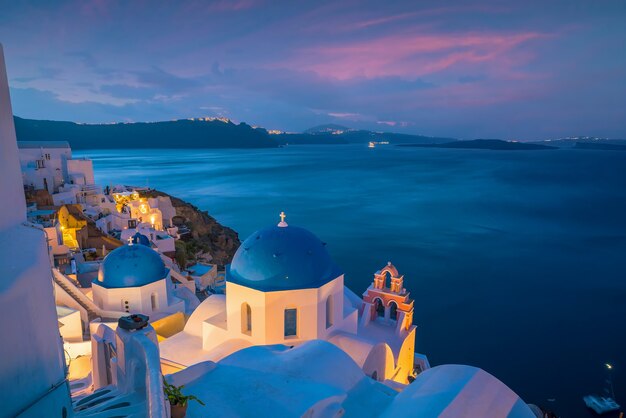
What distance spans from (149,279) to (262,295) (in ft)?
22.6

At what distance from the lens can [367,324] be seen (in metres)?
14.8

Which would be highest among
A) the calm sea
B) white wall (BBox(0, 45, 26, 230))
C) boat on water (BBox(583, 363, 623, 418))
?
white wall (BBox(0, 45, 26, 230))

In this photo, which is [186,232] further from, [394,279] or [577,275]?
[577,275]

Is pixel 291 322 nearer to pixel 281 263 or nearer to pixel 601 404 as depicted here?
pixel 281 263

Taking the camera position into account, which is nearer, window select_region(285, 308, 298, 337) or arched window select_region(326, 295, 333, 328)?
window select_region(285, 308, 298, 337)

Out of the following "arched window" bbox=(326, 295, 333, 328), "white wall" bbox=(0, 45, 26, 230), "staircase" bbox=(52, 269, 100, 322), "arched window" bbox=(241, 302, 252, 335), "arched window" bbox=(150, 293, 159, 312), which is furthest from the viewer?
"arched window" bbox=(150, 293, 159, 312)

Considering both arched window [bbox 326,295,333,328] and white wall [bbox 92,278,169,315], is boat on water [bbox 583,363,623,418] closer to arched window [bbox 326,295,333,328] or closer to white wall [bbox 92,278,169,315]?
arched window [bbox 326,295,333,328]

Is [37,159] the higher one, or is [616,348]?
[37,159]

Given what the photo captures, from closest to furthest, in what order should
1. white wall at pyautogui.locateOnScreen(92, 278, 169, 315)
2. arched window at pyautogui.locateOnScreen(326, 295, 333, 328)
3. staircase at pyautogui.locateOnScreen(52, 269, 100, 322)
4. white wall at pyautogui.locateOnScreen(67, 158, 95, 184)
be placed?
1. arched window at pyautogui.locateOnScreen(326, 295, 333, 328)
2. staircase at pyautogui.locateOnScreen(52, 269, 100, 322)
3. white wall at pyautogui.locateOnScreen(92, 278, 169, 315)
4. white wall at pyautogui.locateOnScreen(67, 158, 95, 184)

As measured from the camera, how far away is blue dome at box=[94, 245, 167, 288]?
1469 cm

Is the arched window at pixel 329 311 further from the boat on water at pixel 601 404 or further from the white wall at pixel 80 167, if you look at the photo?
the white wall at pixel 80 167

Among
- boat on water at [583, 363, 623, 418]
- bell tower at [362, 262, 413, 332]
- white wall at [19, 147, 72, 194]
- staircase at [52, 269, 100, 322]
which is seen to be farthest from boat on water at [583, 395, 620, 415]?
white wall at [19, 147, 72, 194]

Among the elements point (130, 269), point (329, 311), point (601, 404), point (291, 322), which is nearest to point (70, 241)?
point (130, 269)

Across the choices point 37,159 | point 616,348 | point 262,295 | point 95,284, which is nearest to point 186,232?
point 37,159
